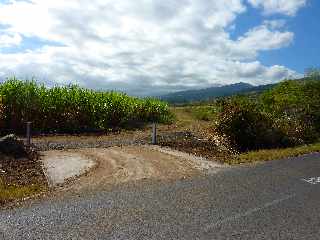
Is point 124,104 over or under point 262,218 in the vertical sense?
over

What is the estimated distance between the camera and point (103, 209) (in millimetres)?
9969

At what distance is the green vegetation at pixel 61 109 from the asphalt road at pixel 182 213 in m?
13.4

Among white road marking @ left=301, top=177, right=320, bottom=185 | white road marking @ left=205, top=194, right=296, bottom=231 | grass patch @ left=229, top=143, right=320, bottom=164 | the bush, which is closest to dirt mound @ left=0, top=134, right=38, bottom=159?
grass patch @ left=229, top=143, right=320, bottom=164

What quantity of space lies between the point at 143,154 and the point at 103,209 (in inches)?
326

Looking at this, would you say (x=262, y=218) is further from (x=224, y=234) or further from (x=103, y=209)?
(x=103, y=209)

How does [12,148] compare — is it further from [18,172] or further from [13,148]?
[18,172]

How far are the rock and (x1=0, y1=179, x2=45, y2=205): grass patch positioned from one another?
11.8 ft

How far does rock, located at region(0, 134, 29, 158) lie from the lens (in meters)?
15.8

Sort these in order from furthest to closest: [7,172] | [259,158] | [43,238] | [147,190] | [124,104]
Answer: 1. [124,104]
2. [259,158]
3. [7,172]
4. [147,190]
5. [43,238]

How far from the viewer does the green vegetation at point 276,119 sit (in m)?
22.8

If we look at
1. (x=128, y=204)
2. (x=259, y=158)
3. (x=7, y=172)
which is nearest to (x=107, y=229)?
(x=128, y=204)

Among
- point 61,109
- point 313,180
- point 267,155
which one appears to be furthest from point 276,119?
Answer: point 313,180

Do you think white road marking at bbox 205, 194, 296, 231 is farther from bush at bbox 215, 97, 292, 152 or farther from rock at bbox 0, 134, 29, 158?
bush at bbox 215, 97, 292, 152

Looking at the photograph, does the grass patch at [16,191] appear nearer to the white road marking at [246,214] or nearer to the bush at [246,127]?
the white road marking at [246,214]
